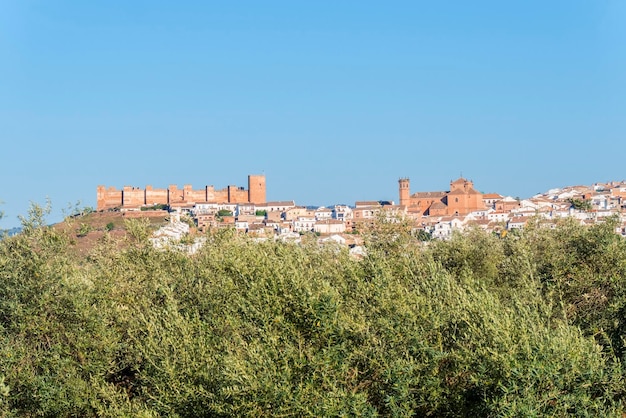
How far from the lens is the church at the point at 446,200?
127 metres

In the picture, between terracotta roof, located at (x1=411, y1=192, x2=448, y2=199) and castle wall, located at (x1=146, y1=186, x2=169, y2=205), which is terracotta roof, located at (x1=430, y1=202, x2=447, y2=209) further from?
castle wall, located at (x1=146, y1=186, x2=169, y2=205)

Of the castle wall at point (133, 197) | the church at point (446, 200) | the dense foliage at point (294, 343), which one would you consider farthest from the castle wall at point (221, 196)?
the dense foliage at point (294, 343)

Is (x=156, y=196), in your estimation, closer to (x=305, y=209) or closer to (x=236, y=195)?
(x=236, y=195)

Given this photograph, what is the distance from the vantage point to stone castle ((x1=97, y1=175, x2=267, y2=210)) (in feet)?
434

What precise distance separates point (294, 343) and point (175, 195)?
12348cm

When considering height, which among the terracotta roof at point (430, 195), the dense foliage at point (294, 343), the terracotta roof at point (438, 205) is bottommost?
the dense foliage at point (294, 343)

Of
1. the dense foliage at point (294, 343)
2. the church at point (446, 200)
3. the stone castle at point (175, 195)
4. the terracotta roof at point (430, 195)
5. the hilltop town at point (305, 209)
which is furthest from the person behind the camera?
the terracotta roof at point (430, 195)

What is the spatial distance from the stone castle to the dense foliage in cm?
11288

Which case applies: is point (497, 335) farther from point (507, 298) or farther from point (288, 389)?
point (507, 298)

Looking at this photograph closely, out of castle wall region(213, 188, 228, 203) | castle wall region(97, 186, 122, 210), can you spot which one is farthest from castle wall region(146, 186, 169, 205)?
castle wall region(213, 188, 228, 203)

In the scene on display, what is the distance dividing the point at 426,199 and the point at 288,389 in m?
128

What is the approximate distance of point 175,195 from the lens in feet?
441

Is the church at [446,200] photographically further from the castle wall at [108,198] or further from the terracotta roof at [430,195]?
the castle wall at [108,198]

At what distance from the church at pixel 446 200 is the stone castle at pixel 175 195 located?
24.5 meters
